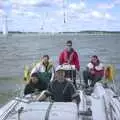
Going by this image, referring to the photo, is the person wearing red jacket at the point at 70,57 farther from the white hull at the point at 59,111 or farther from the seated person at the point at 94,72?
the white hull at the point at 59,111

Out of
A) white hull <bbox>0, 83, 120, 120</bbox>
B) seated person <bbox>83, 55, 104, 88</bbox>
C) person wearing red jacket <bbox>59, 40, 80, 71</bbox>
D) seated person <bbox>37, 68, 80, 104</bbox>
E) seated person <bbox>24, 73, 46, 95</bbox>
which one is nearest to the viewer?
white hull <bbox>0, 83, 120, 120</bbox>

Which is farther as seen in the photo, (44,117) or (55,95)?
(55,95)

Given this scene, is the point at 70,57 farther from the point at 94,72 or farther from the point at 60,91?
the point at 60,91

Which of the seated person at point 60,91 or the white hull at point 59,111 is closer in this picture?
the white hull at point 59,111

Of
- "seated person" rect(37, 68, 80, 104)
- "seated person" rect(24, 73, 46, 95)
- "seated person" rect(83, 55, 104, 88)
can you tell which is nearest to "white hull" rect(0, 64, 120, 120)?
"seated person" rect(37, 68, 80, 104)

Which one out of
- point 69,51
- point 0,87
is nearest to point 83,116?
point 69,51

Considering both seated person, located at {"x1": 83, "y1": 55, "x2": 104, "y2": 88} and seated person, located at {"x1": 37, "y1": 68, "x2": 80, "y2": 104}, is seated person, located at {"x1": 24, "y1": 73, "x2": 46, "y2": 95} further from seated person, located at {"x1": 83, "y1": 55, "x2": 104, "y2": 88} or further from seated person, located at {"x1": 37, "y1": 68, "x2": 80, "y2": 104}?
seated person, located at {"x1": 83, "y1": 55, "x2": 104, "y2": 88}

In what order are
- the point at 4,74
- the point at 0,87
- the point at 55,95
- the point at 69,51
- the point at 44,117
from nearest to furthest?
the point at 44,117 < the point at 55,95 < the point at 69,51 < the point at 0,87 < the point at 4,74

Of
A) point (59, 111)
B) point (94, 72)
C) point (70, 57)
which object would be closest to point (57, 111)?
point (59, 111)

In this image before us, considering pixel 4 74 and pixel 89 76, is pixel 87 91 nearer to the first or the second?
pixel 89 76

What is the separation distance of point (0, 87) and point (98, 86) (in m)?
11.9

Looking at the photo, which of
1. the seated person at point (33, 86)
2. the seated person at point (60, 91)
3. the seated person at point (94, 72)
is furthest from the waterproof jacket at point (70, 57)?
the seated person at point (60, 91)

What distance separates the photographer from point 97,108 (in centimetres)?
1051

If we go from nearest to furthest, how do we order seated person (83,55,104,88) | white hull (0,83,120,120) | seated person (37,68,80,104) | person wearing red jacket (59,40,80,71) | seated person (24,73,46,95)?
white hull (0,83,120,120)
seated person (37,68,80,104)
seated person (24,73,46,95)
person wearing red jacket (59,40,80,71)
seated person (83,55,104,88)
